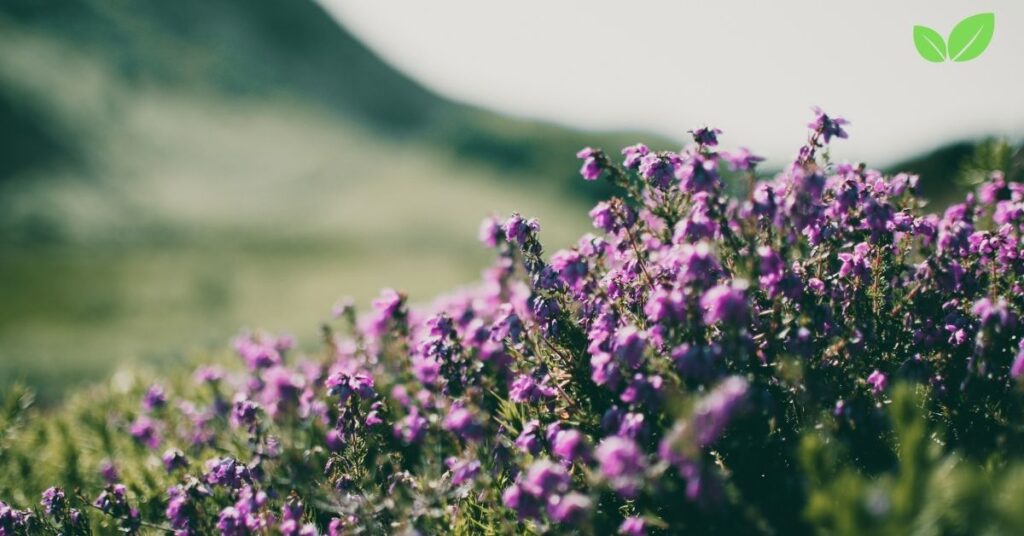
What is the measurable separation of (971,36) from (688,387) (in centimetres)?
317

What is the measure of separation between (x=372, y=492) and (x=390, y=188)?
47.8m

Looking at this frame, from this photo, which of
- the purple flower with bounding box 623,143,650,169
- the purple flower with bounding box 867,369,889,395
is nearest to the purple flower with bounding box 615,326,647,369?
the purple flower with bounding box 623,143,650,169

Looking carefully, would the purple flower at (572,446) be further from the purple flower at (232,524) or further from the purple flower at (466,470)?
the purple flower at (232,524)

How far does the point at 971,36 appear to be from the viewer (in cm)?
409

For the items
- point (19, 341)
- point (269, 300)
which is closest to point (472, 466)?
point (19, 341)

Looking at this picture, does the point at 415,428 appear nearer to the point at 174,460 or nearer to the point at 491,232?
the point at 491,232

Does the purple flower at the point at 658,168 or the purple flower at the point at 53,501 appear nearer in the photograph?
the purple flower at the point at 658,168

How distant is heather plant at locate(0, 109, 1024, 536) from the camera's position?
2531 millimetres

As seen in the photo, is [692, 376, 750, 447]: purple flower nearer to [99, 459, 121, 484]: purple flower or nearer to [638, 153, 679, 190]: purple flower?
[638, 153, 679, 190]: purple flower

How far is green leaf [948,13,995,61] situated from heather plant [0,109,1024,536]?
85 centimetres

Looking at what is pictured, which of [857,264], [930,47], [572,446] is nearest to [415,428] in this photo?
[572,446]

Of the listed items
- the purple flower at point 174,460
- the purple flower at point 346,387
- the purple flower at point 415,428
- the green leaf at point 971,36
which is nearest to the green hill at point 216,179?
the purple flower at point 174,460

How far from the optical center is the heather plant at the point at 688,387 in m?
2.53

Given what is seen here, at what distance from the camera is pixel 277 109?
208ft
